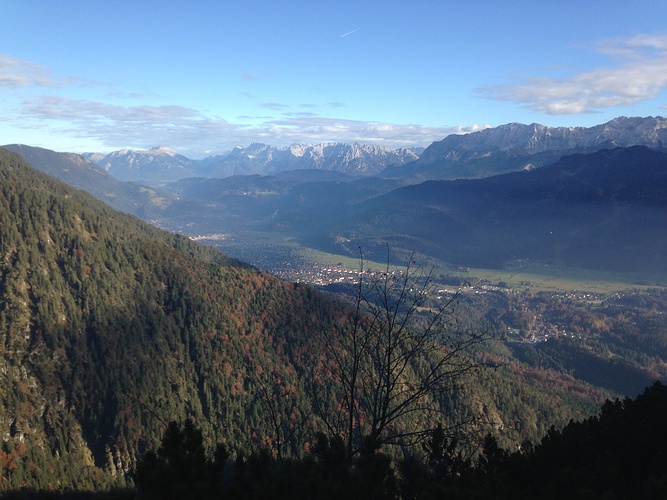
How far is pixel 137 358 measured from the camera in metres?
66.6

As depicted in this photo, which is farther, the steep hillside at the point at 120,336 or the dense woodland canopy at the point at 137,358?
the steep hillside at the point at 120,336

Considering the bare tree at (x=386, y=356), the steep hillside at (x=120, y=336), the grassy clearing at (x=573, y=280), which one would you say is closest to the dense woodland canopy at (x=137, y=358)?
the steep hillside at (x=120, y=336)

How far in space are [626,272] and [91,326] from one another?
215m

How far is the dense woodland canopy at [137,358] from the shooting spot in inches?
2012

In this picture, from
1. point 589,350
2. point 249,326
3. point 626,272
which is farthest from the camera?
point 626,272

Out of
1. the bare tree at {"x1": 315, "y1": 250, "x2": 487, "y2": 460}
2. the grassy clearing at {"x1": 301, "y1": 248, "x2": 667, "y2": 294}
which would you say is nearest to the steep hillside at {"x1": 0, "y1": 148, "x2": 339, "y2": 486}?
the bare tree at {"x1": 315, "y1": 250, "x2": 487, "y2": 460}

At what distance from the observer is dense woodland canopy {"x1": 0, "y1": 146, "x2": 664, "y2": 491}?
51.1 metres

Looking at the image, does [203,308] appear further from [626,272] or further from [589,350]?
[626,272]

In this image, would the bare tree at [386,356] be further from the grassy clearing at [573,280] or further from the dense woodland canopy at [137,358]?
the grassy clearing at [573,280]

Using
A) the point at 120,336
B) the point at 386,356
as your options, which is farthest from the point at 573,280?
the point at 386,356

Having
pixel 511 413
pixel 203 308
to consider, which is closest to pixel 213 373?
pixel 203 308

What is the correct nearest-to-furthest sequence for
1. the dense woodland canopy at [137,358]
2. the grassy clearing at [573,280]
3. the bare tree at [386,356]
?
the bare tree at [386,356], the dense woodland canopy at [137,358], the grassy clearing at [573,280]

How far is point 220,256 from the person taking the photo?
129 meters

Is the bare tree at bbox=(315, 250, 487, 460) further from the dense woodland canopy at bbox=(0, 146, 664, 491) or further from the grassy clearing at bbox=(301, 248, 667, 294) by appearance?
the grassy clearing at bbox=(301, 248, 667, 294)
